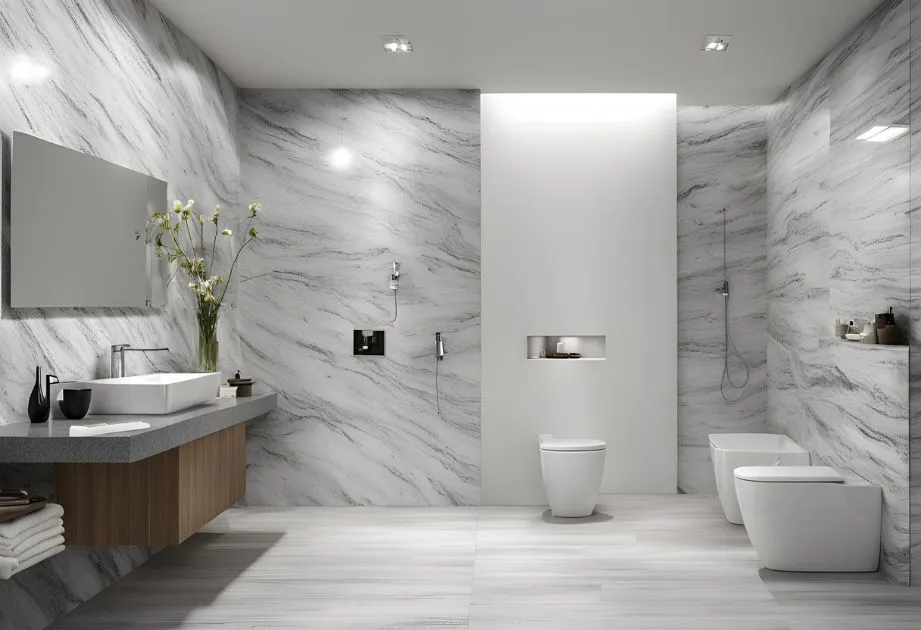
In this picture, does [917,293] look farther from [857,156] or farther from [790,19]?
[790,19]

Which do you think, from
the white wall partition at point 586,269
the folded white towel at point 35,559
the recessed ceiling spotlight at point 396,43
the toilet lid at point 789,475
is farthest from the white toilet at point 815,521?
the folded white towel at point 35,559

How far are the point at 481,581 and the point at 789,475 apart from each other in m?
1.56

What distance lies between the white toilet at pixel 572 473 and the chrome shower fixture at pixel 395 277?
1.37 metres

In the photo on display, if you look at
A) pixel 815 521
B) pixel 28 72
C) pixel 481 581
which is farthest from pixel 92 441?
pixel 815 521

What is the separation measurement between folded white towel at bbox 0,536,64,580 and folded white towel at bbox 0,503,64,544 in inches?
2.3

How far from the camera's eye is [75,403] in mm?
3252

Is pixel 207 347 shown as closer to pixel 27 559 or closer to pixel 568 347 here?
pixel 27 559

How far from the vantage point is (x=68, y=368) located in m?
3.41

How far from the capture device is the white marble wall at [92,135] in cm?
306

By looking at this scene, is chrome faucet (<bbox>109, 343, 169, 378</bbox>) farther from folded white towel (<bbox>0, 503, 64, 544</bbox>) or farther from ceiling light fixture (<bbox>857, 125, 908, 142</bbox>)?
ceiling light fixture (<bbox>857, 125, 908, 142</bbox>)

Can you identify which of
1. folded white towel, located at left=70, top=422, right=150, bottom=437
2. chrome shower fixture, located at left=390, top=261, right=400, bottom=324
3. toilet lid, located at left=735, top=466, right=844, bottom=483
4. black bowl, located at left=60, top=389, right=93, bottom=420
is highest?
chrome shower fixture, located at left=390, top=261, right=400, bottom=324

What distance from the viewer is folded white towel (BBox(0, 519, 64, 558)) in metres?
2.60

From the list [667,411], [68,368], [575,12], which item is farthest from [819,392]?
[68,368]

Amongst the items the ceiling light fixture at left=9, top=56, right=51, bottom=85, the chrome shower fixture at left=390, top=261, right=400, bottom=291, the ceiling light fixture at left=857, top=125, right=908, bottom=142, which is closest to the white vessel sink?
the ceiling light fixture at left=9, top=56, right=51, bottom=85
